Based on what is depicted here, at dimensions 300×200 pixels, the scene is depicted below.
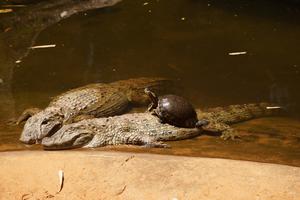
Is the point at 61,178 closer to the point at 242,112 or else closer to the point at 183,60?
the point at 242,112

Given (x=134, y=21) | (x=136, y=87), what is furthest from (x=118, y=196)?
(x=134, y=21)

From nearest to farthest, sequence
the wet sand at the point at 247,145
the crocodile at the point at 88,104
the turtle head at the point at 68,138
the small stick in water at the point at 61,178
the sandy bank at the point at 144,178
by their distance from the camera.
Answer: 1. the sandy bank at the point at 144,178
2. the small stick in water at the point at 61,178
3. the wet sand at the point at 247,145
4. the turtle head at the point at 68,138
5. the crocodile at the point at 88,104

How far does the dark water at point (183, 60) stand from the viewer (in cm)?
519

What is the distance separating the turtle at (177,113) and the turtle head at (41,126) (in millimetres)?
1113

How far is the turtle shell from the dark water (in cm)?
28

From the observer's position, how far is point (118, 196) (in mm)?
3428

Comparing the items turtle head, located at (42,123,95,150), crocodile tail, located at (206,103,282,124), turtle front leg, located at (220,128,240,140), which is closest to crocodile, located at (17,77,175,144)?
turtle head, located at (42,123,95,150)

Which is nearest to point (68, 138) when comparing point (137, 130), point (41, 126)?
point (41, 126)

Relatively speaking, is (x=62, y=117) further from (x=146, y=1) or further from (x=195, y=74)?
(x=146, y=1)

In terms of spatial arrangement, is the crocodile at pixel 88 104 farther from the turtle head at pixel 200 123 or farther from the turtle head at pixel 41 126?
the turtle head at pixel 200 123

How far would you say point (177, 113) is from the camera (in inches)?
213

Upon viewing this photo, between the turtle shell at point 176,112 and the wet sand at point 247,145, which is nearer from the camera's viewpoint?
the wet sand at point 247,145

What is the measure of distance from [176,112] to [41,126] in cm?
150

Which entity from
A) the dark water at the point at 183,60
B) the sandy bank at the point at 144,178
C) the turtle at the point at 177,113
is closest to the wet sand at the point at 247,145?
the dark water at the point at 183,60
